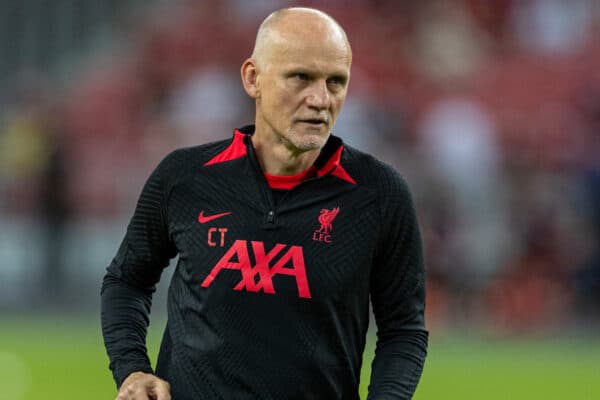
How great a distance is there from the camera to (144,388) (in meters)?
3.62

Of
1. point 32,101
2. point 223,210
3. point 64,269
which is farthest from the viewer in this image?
point 32,101

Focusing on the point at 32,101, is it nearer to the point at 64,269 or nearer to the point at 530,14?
the point at 64,269

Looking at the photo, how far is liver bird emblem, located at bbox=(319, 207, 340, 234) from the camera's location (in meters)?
3.68

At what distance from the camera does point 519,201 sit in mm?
12656

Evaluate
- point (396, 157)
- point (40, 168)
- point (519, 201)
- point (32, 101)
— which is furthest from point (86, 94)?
point (519, 201)

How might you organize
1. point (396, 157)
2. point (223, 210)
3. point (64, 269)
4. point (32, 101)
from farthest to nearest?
point (32, 101) < point (64, 269) < point (396, 157) < point (223, 210)

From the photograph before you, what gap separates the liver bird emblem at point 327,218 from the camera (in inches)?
145

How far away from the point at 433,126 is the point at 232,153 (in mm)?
9329

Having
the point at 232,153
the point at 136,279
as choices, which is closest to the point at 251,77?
the point at 232,153

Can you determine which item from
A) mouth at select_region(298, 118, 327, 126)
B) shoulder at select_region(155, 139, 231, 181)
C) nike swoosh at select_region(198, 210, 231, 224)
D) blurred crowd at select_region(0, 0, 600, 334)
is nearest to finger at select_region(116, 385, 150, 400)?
nike swoosh at select_region(198, 210, 231, 224)

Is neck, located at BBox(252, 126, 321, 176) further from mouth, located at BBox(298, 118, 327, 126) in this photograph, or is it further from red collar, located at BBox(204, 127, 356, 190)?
mouth, located at BBox(298, 118, 327, 126)

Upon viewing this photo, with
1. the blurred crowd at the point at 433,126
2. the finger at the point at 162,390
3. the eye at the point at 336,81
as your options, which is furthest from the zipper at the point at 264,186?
the blurred crowd at the point at 433,126

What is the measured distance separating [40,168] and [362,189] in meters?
10.7

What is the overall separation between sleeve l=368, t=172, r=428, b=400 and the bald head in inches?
18.9
